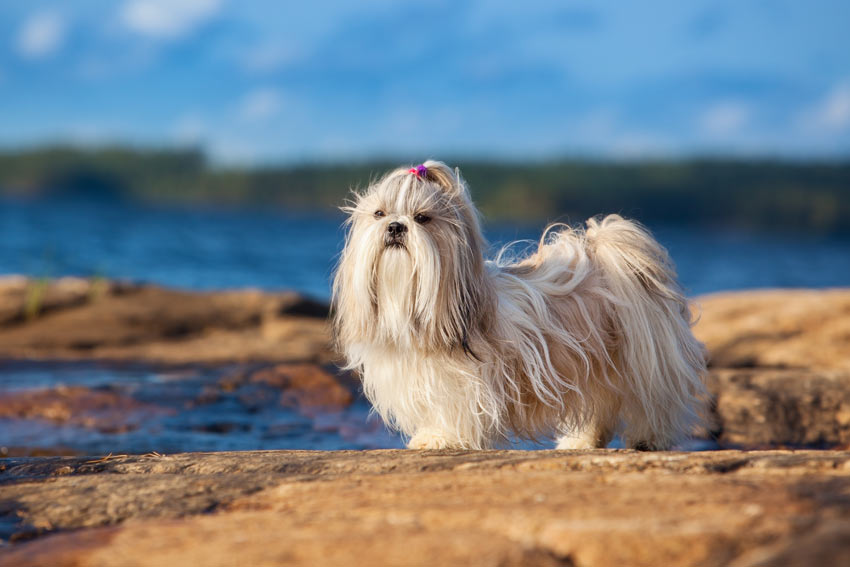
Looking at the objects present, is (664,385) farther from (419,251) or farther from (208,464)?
(208,464)

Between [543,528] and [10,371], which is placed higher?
[10,371]

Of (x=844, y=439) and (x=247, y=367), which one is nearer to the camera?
(x=844, y=439)

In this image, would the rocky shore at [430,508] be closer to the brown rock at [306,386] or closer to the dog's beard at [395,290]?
the dog's beard at [395,290]

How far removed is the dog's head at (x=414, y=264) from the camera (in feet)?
14.0

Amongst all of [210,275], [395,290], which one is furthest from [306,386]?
[210,275]

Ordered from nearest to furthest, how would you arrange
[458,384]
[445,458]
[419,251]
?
[445,458] → [419,251] → [458,384]

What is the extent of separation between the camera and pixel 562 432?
5160 mm

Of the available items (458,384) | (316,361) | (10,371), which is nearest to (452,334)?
(458,384)

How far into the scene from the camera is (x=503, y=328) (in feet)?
15.2

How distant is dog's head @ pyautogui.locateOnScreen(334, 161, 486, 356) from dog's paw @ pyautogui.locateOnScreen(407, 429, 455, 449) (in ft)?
1.66

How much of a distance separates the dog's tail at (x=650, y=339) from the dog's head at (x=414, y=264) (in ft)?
3.28

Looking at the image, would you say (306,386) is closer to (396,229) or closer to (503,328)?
(503,328)

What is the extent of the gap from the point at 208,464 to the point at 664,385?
2.68 m

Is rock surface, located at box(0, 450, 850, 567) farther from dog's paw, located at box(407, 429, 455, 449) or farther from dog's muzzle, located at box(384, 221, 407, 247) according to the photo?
dog's muzzle, located at box(384, 221, 407, 247)
